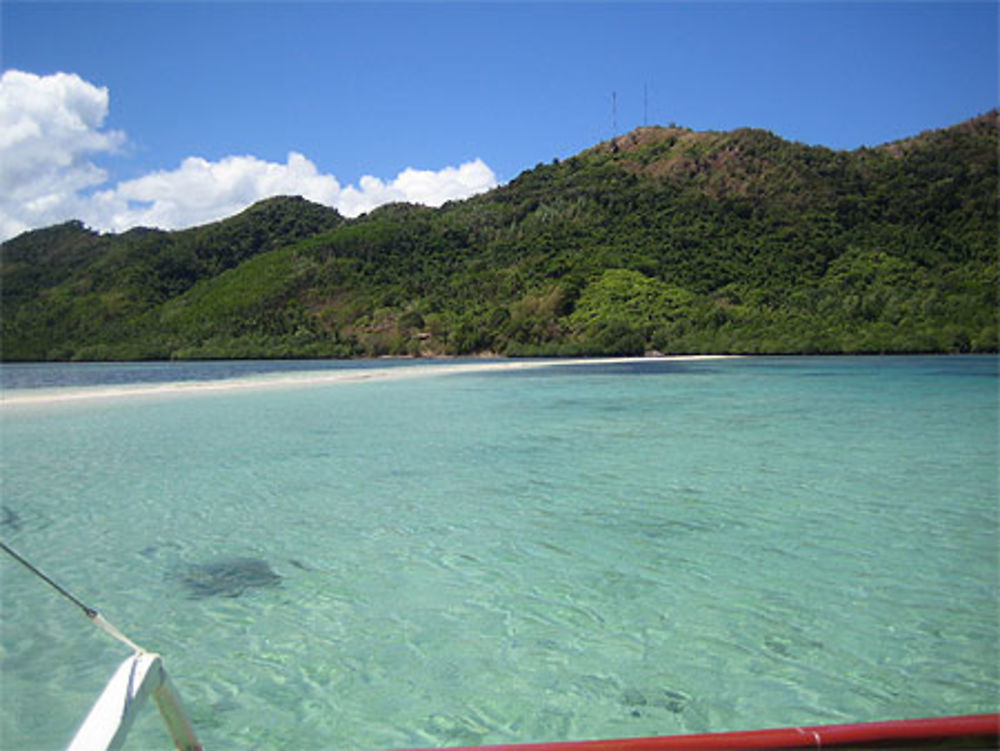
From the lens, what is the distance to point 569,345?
66.9 meters

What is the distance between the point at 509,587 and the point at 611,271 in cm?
7379

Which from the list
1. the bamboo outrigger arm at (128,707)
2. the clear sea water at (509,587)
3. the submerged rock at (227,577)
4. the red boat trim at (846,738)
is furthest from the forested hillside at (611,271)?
the bamboo outrigger arm at (128,707)

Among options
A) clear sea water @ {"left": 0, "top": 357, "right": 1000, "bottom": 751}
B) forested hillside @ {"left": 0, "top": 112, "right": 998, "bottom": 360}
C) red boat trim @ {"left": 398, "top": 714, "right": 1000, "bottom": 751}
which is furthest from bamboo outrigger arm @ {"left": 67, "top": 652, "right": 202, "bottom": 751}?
forested hillside @ {"left": 0, "top": 112, "right": 998, "bottom": 360}

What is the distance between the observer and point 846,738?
138cm

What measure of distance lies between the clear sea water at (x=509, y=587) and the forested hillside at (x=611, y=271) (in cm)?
5320

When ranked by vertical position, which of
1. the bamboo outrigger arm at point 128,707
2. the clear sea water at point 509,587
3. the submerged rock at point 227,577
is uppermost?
the bamboo outrigger arm at point 128,707

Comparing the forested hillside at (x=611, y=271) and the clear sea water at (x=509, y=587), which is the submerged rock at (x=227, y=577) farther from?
the forested hillside at (x=611, y=271)

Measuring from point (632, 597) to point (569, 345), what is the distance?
62289mm

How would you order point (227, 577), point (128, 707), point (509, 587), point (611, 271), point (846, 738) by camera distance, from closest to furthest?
point (846, 738)
point (128, 707)
point (509, 587)
point (227, 577)
point (611, 271)

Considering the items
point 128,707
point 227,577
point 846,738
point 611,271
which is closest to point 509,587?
point 227,577

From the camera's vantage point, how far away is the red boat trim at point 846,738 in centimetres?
134

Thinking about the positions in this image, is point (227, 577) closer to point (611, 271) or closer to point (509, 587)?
point (509, 587)

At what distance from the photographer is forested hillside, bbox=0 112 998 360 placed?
61.8 m

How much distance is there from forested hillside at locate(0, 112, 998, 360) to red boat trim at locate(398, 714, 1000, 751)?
59.7 meters
